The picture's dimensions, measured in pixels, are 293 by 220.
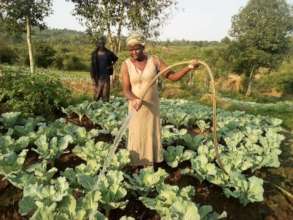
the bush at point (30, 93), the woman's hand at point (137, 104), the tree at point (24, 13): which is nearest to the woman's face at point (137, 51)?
the woman's hand at point (137, 104)

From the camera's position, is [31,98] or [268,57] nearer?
[31,98]

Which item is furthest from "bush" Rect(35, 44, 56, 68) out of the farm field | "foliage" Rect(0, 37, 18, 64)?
the farm field

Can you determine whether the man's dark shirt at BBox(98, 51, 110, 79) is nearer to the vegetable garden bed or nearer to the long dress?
the vegetable garden bed

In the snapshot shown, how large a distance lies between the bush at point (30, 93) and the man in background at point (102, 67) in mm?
1563

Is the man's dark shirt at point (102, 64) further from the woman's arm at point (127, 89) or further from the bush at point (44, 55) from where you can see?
the bush at point (44, 55)

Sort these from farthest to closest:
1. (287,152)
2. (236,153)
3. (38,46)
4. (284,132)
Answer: (38,46) → (284,132) → (287,152) → (236,153)

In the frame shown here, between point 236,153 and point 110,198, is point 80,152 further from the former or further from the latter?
point 236,153

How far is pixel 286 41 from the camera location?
2697cm

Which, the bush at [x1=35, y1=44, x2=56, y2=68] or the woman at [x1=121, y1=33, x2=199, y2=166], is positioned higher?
the woman at [x1=121, y1=33, x2=199, y2=166]

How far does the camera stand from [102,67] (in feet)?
31.4

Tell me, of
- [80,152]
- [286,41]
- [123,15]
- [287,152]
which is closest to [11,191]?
[80,152]

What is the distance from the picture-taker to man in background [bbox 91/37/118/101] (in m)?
9.57

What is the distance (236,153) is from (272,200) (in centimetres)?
82

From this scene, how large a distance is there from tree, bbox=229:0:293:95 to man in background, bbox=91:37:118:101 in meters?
17.4
